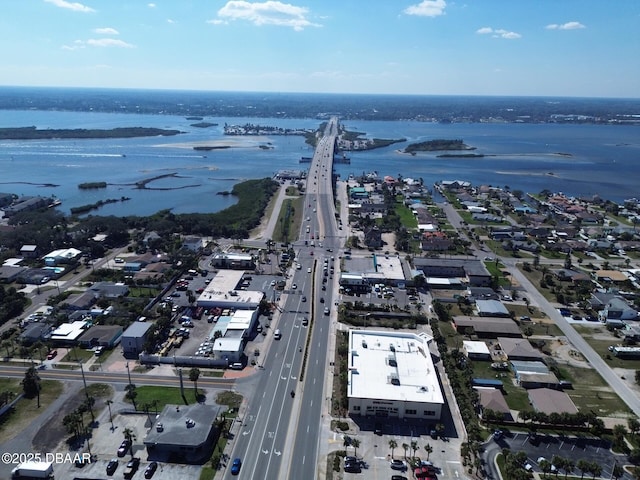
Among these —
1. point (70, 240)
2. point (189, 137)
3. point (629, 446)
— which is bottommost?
point (629, 446)

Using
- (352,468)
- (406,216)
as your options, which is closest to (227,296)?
(352,468)

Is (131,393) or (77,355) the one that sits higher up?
(131,393)

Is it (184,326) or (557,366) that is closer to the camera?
(557,366)

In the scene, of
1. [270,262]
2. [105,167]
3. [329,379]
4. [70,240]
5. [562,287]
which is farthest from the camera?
[105,167]

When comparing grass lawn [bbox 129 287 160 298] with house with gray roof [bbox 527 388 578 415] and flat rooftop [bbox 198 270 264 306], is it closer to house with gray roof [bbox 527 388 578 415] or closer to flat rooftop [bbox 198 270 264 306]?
flat rooftop [bbox 198 270 264 306]

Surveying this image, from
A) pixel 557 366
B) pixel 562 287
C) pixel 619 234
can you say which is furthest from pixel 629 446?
pixel 619 234

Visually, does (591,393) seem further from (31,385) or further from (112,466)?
(31,385)

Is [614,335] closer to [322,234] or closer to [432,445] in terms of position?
[432,445]
